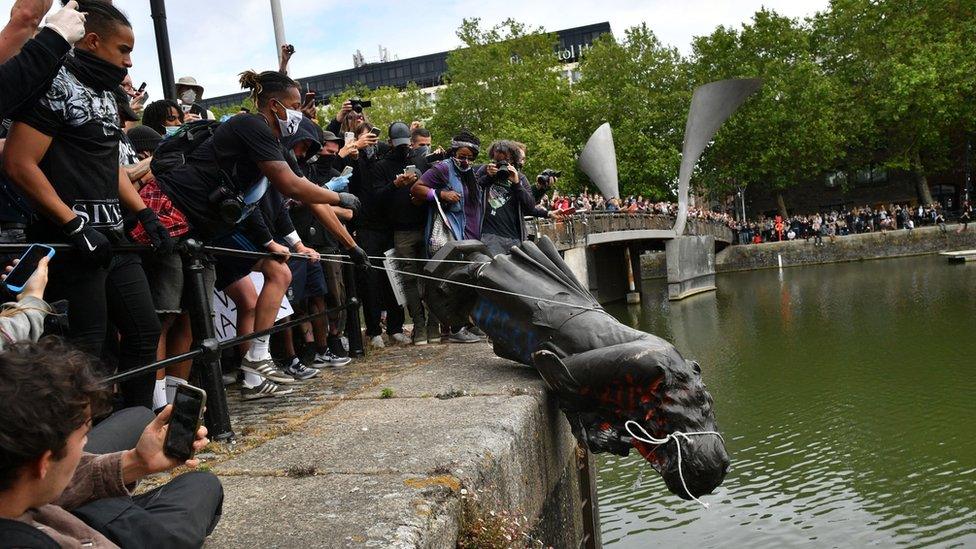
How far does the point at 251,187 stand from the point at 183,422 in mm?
2537

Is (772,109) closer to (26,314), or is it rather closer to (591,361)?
(591,361)

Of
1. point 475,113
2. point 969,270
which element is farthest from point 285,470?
point 475,113

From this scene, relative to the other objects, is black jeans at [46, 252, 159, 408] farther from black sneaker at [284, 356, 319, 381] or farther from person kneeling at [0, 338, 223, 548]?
black sneaker at [284, 356, 319, 381]

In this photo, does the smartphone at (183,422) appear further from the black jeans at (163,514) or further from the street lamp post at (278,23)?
the street lamp post at (278,23)

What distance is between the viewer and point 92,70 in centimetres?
284

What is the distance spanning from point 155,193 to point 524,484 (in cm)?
213

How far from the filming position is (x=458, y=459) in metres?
2.66

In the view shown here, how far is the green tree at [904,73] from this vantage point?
3638 cm

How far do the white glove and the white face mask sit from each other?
177 centimetres

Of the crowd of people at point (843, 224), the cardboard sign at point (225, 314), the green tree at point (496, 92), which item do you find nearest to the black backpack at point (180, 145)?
the cardboard sign at point (225, 314)

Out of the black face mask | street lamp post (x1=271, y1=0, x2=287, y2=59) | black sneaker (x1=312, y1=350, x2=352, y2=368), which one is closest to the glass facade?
street lamp post (x1=271, y1=0, x2=287, y2=59)

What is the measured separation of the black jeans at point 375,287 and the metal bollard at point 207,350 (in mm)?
3158

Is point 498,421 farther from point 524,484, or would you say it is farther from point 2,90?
point 2,90

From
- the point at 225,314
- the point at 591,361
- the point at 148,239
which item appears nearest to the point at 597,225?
the point at 225,314
